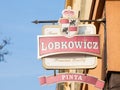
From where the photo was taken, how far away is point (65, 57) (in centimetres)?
990

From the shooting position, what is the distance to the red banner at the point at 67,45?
9.91 m

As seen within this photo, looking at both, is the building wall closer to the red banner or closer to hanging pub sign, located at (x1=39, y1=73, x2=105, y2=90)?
the red banner

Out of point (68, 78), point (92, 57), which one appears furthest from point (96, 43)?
point (68, 78)

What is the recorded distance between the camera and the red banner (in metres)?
9.91

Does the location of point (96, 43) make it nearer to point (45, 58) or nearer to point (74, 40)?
point (74, 40)

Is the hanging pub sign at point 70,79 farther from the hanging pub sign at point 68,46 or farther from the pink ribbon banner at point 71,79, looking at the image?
the hanging pub sign at point 68,46

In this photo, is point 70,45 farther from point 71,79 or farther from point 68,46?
point 71,79

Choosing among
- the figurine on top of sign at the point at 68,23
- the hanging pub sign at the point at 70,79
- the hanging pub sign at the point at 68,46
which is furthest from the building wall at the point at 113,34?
the figurine on top of sign at the point at 68,23

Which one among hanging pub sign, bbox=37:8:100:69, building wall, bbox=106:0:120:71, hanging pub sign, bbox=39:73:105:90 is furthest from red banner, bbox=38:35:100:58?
hanging pub sign, bbox=39:73:105:90

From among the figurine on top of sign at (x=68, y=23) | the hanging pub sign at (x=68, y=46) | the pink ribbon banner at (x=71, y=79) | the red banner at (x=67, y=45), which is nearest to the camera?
the pink ribbon banner at (x=71, y=79)

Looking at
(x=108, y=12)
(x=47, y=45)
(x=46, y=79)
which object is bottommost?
(x=46, y=79)

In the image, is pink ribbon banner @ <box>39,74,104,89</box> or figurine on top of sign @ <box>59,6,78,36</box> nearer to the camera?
pink ribbon banner @ <box>39,74,104,89</box>

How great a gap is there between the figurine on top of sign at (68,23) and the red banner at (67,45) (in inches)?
6.0

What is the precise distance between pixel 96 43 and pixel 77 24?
2.08ft
